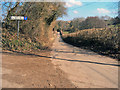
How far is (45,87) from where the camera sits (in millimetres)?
3877

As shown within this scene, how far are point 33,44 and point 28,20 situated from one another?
2.82 m

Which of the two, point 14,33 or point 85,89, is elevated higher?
point 14,33

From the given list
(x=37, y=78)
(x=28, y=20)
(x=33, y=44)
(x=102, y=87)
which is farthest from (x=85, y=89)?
(x=28, y=20)

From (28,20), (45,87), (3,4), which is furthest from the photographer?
(28,20)

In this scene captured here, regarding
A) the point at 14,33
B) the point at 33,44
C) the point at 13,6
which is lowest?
the point at 33,44

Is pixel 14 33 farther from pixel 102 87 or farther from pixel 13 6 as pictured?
pixel 102 87

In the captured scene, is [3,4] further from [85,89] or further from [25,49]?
[85,89]

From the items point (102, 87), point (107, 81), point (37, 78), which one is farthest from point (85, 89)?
point (37, 78)

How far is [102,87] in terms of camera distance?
4.12 meters

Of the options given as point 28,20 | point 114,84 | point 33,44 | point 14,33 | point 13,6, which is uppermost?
point 13,6

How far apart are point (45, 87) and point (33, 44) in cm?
792

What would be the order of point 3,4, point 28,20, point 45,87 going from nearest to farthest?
point 45,87, point 3,4, point 28,20

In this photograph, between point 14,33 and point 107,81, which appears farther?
point 14,33

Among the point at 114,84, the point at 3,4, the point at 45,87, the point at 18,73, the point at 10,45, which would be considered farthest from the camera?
the point at 3,4
